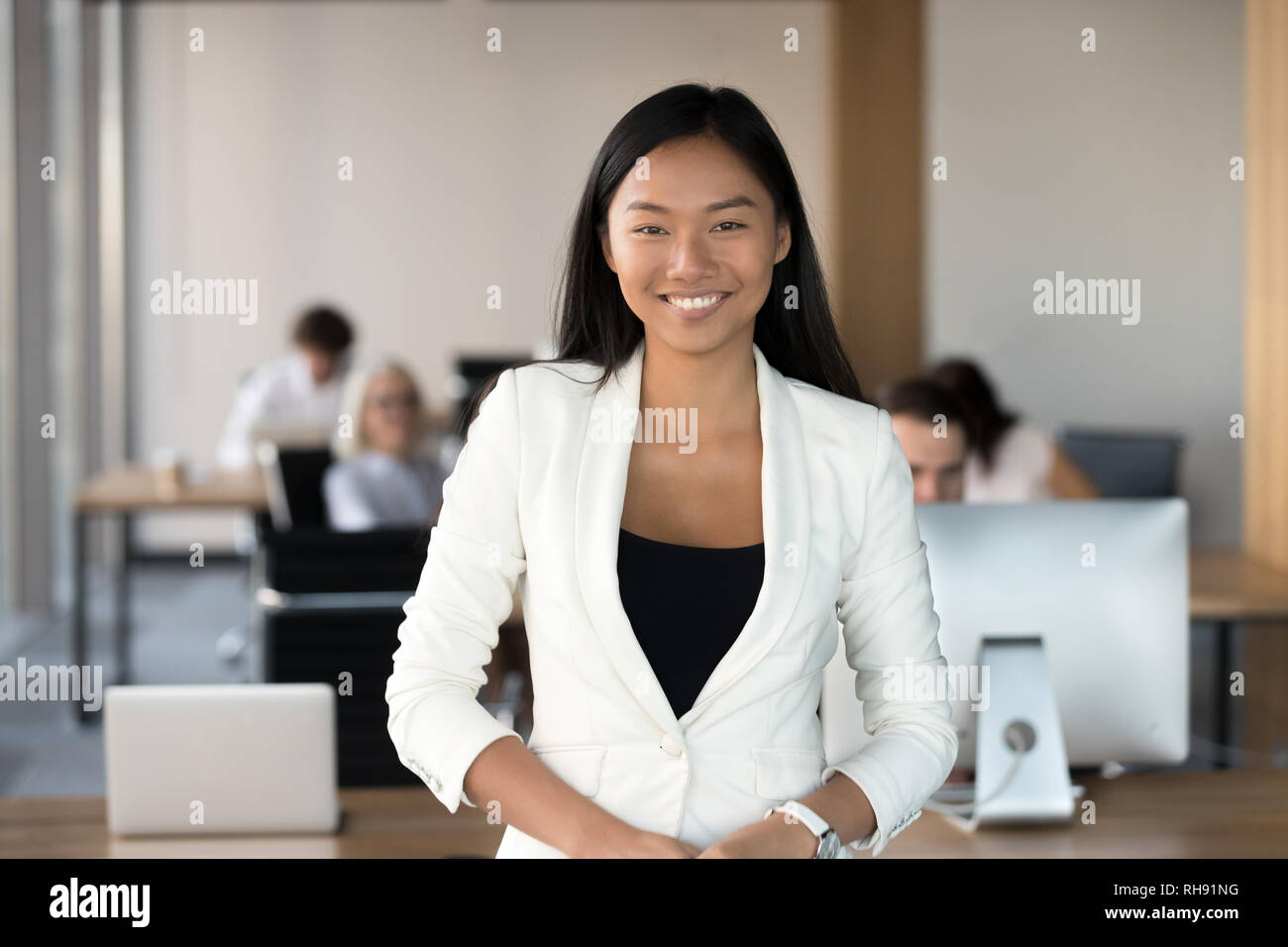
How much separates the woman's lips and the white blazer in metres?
0.13

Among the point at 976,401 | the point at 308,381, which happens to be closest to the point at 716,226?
the point at 976,401

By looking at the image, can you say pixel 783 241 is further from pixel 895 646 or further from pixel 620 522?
pixel 895 646

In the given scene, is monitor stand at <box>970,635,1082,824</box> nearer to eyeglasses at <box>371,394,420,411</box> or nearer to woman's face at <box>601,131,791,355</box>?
woman's face at <box>601,131,791,355</box>

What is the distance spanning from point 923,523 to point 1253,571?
2.36m

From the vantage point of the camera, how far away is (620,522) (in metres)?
1.51

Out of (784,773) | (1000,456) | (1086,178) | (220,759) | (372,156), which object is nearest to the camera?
(784,773)

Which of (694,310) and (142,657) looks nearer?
(694,310)

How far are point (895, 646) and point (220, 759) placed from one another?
103 cm

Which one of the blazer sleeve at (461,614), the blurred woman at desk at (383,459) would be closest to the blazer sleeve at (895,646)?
the blazer sleeve at (461,614)

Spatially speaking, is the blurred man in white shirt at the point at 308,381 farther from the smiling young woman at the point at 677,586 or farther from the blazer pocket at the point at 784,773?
the blazer pocket at the point at 784,773

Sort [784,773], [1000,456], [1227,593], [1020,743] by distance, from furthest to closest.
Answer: [1000,456]
[1227,593]
[1020,743]
[784,773]
